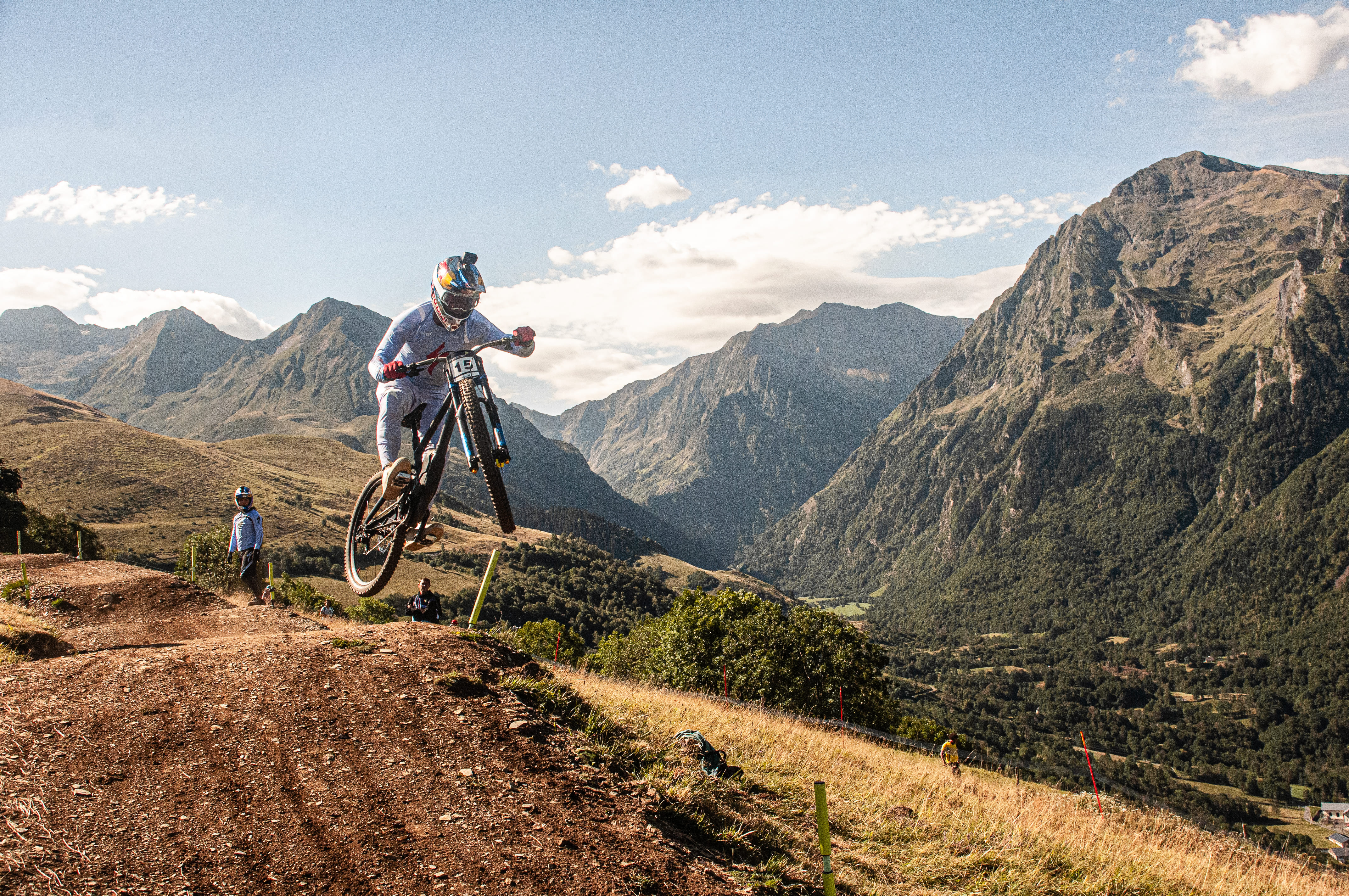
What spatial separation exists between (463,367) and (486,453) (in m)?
1.56

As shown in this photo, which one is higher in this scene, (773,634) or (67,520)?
(67,520)

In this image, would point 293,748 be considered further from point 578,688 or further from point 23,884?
point 578,688

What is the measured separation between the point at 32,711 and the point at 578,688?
27.1 feet

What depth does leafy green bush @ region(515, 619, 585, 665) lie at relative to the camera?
62.2m

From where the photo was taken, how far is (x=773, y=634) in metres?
58.9

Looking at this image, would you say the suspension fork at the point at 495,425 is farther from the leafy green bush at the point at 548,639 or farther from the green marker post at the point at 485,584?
the leafy green bush at the point at 548,639

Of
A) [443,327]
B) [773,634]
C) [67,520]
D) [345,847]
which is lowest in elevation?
[773,634]

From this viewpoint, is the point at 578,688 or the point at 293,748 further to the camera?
the point at 578,688

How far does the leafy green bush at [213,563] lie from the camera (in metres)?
36.7

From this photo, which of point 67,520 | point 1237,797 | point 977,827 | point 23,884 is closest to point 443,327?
point 23,884

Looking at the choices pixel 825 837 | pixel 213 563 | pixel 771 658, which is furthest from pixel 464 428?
pixel 771 658

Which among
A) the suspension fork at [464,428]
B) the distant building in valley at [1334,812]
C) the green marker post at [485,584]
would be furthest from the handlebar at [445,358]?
the distant building in valley at [1334,812]

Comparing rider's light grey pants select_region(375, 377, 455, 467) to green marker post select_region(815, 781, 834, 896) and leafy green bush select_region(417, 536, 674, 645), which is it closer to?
green marker post select_region(815, 781, 834, 896)

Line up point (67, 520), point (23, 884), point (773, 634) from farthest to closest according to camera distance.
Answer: point (67, 520) < point (773, 634) < point (23, 884)
